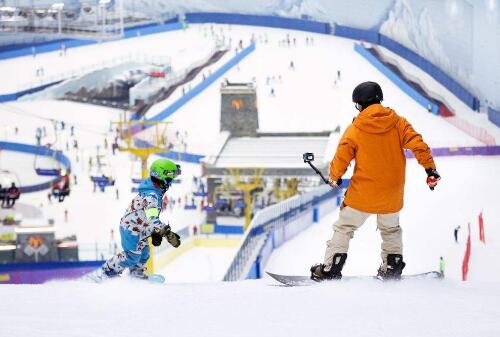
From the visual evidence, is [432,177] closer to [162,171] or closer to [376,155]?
[376,155]

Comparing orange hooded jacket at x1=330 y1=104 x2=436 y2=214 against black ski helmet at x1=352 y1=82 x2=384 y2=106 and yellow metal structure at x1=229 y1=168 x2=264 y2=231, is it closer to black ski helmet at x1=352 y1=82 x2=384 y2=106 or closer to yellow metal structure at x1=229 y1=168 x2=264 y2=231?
black ski helmet at x1=352 y1=82 x2=384 y2=106

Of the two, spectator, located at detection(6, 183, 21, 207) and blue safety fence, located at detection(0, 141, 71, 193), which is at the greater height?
blue safety fence, located at detection(0, 141, 71, 193)

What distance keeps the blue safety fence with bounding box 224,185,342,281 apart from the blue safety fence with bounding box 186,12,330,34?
637 inches

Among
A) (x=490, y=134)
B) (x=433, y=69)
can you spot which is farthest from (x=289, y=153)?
(x=433, y=69)

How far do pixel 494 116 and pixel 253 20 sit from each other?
1288 centimetres

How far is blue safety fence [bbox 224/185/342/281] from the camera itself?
888 centimetres

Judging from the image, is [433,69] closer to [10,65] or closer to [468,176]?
[468,176]

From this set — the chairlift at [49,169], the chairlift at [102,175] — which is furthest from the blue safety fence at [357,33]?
the chairlift at [102,175]

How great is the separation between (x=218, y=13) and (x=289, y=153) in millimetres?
15697

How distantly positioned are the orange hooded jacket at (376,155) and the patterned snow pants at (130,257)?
92 centimetres

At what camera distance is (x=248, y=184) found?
14.6 meters

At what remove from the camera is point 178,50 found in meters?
27.9

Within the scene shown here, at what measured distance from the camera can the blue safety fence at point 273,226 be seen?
8.88 metres

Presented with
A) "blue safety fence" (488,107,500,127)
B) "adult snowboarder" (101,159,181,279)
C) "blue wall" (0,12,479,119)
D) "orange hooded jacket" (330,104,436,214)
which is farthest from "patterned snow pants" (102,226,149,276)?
"blue wall" (0,12,479,119)
